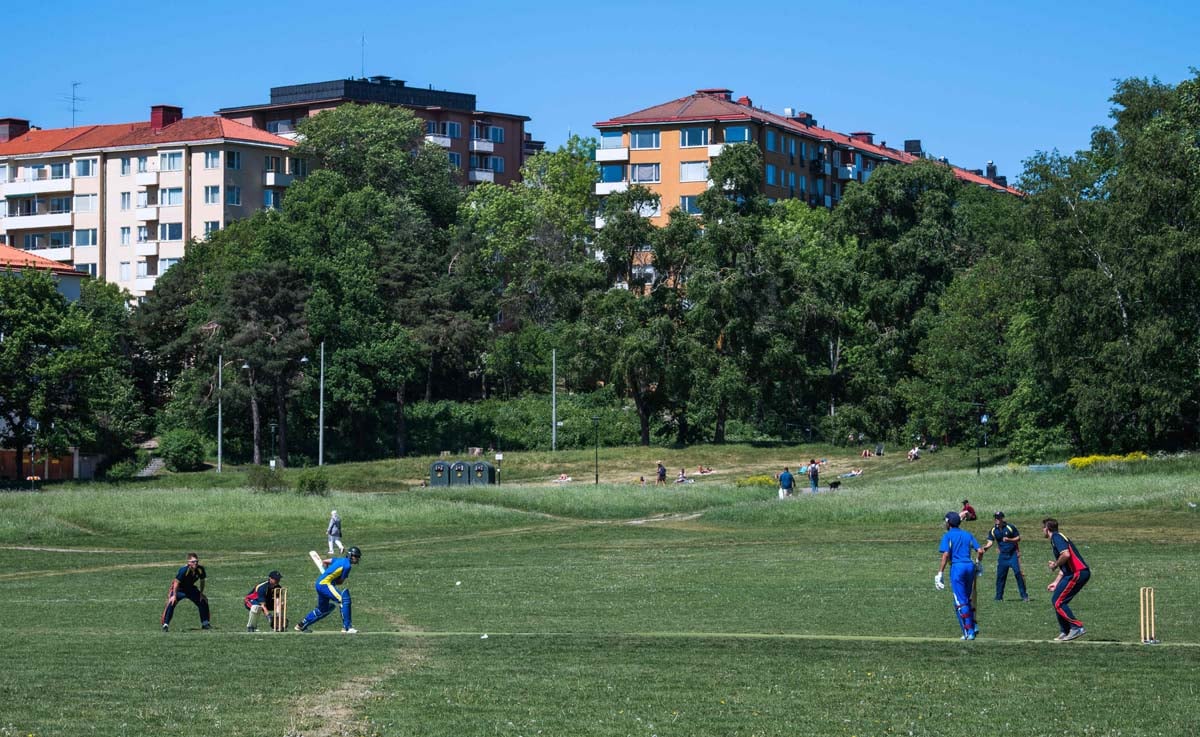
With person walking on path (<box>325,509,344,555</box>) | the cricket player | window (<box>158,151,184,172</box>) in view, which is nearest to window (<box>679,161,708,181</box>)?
window (<box>158,151,184,172</box>)

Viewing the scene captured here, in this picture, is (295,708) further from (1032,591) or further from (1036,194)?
(1036,194)

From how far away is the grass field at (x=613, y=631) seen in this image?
20469 mm

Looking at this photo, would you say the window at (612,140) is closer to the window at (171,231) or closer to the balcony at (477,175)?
the balcony at (477,175)

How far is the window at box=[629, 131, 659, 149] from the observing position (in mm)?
150125

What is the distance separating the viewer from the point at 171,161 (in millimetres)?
150000

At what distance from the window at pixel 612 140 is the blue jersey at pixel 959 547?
4964 inches

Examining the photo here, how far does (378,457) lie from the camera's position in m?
117

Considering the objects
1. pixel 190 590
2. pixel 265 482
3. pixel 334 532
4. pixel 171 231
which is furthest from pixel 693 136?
pixel 190 590

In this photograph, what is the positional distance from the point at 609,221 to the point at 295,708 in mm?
91939

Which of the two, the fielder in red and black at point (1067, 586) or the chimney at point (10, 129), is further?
the chimney at point (10, 129)

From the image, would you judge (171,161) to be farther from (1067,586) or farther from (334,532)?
(1067,586)

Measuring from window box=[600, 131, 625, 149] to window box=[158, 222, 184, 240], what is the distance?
41400mm

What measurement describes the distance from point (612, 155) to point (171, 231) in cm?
4327

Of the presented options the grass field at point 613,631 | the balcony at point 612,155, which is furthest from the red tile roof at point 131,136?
the grass field at point 613,631
